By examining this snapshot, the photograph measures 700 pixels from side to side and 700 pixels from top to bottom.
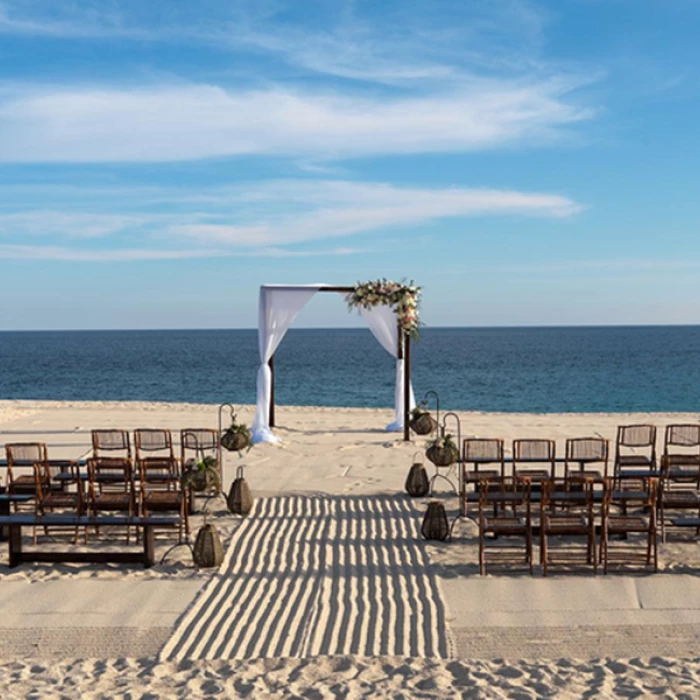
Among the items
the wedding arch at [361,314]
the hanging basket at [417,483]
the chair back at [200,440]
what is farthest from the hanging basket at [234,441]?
the wedding arch at [361,314]

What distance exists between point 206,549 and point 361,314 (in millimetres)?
9696

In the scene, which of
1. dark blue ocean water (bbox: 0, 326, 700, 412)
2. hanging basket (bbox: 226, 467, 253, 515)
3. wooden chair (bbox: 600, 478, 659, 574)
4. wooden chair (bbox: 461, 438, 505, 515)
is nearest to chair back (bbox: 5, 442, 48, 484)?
hanging basket (bbox: 226, 467, 253, 515)

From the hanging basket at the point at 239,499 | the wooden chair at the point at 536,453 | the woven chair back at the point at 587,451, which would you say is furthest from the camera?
the woven chair back at the point at 587,451

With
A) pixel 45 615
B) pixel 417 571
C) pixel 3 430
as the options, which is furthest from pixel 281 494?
pixel 3 430

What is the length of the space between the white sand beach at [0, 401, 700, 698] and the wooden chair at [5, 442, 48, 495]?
115 cm

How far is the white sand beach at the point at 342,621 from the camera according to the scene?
17.8 feet

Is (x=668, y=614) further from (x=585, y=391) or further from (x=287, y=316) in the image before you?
(x=585, y=391)

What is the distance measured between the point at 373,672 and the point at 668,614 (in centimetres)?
238

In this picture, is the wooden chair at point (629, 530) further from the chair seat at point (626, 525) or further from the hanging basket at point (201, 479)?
the hanging basket at point (201, 479)

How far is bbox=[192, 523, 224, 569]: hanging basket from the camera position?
7.86 metres

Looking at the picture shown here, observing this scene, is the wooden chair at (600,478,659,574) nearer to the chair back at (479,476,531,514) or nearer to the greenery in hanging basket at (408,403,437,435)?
the chair back at (479,476,531,514)

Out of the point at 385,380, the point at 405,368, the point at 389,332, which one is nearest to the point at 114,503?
the point at 405,368

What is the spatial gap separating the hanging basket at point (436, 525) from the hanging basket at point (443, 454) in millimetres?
2414

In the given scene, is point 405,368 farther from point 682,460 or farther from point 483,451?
point 682,460
